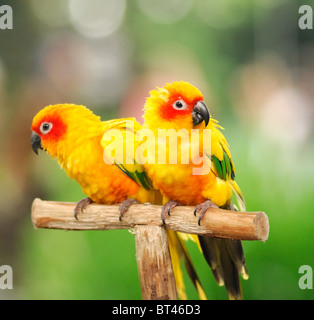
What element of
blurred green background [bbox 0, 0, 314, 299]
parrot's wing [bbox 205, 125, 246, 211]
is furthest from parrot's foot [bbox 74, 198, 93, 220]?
blurred green background [bbox 0, 0, 314, 299]

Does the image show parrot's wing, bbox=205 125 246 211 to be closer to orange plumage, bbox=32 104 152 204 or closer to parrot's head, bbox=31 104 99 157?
orange plumage, bbox=32 104 152 204

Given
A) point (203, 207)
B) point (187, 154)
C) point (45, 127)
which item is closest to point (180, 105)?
point (187, 154)

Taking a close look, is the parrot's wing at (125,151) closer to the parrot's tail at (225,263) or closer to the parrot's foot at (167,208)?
the parrot's foot at (167,208)

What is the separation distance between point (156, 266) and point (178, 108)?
37 cm

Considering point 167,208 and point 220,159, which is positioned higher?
point 220,159

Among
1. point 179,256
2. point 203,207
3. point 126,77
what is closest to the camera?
point 203,207

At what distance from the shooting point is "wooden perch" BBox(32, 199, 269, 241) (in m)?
0.81

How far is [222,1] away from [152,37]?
0.32 meters

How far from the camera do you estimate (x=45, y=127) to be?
1.01 meters

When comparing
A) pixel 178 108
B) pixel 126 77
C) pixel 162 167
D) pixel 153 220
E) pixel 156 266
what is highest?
pixel 126 77

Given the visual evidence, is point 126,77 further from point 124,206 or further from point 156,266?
point 156,266

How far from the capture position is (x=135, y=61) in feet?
5.47

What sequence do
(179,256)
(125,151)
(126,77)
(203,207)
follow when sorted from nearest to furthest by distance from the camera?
1. (203,207)
2. (125,151)
3. (179,256)
4. (126,77)
